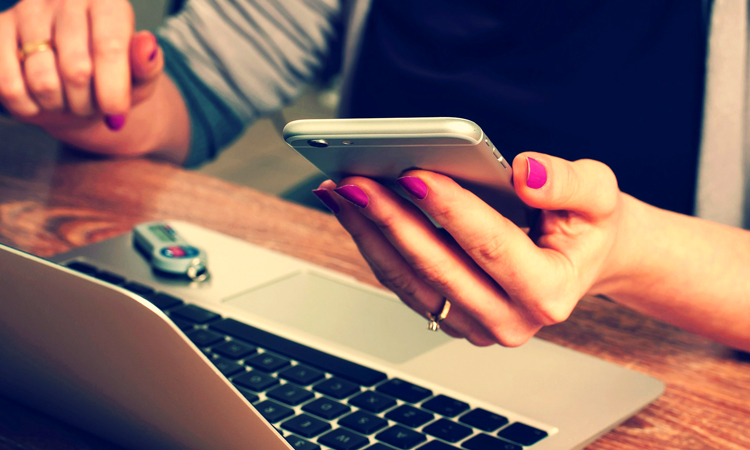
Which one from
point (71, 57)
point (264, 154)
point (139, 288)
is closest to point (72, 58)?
point (71, 57)

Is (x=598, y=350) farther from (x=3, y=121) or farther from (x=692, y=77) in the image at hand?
(x=3, y=121)

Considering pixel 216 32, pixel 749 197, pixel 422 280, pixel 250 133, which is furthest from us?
pixel 250 133

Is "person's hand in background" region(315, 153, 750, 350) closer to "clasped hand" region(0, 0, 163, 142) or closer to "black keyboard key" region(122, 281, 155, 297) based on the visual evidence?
"black keyboard key" region(122, 281, 155, 297)

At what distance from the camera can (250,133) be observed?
3.37 meters

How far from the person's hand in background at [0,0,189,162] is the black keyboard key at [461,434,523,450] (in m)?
0.48

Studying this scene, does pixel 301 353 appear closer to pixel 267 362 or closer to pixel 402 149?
pixel 267 362

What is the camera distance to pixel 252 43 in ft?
3.20

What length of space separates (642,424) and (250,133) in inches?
122

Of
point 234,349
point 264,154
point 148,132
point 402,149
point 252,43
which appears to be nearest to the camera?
point 402,149

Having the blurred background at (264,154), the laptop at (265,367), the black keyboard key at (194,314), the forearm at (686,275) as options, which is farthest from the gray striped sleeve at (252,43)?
the blurred background at (264,154)

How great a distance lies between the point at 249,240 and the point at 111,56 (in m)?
0.21

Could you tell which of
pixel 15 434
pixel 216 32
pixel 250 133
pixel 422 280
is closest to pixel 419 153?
pixel 422 280

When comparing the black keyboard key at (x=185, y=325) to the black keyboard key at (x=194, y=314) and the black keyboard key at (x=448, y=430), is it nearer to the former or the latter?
the black keyboard key at (x=194, y=314)

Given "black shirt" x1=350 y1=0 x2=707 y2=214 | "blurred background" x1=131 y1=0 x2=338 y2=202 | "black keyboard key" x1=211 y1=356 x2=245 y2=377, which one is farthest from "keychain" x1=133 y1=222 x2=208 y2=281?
"blurred background" x1=131 y1=0 x2=338 y2=202
